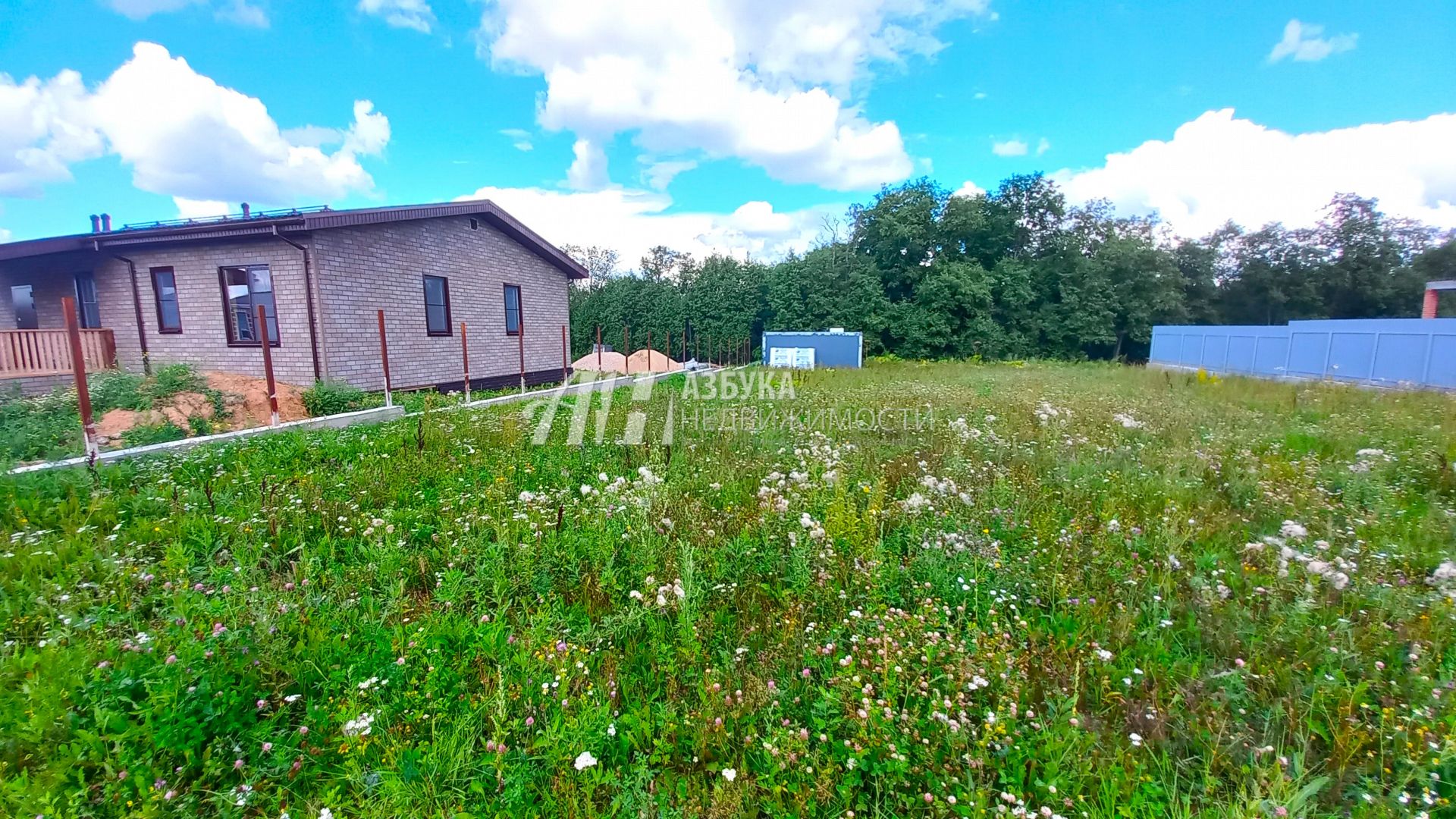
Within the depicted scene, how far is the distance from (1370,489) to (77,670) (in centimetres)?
730

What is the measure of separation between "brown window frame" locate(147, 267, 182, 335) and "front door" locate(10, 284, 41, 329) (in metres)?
4.71

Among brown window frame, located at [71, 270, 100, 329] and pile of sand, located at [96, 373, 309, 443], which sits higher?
brown window frame, located at [71, 270, 100, 329]

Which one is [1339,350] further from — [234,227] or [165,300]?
[165,300]

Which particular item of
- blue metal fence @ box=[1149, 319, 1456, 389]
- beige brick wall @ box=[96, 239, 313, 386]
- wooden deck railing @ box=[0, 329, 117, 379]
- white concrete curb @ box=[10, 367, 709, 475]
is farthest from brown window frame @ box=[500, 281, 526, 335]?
blue metal fence @ box=[1149, 319, 1456, 389]

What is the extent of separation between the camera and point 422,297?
36.2 feet

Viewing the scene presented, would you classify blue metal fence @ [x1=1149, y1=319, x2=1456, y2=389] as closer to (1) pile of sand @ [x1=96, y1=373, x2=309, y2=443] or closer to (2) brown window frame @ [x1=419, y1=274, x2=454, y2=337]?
(2) brown window frame @ [x1=419, y1=274, x2=454, y2=337]

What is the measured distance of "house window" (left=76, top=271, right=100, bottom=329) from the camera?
437 inches

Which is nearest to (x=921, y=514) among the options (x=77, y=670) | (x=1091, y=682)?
(x=1091, y=682)

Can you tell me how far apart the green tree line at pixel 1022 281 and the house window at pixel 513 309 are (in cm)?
1185

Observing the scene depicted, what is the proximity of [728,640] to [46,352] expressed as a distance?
1470cm

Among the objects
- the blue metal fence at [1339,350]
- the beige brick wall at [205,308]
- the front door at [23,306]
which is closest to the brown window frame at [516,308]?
the beige brick wall at [205,308]

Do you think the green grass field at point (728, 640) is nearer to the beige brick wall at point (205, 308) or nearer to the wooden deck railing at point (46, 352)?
the beige brick wall at point (205, 308)

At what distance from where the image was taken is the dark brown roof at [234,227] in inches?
343
